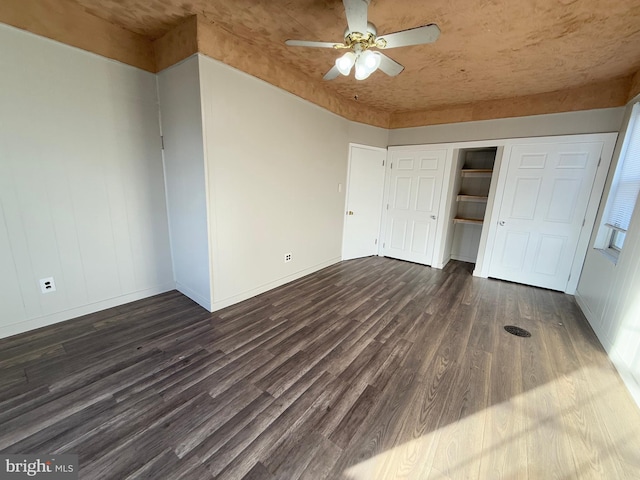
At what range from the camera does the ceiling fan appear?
5.45ft

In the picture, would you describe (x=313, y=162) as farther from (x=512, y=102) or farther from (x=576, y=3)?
(x=512, y=102)

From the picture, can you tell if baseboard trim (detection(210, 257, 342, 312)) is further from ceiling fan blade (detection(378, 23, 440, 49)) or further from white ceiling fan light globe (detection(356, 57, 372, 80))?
ceiling fan blade (detection(378, 23, 440, 49))

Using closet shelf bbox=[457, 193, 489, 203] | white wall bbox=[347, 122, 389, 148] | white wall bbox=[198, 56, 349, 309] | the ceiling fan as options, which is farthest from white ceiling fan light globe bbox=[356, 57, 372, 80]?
closet shelf bbox=[457, 193, 489, 203]

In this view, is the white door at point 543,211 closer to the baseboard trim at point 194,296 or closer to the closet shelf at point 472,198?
the closet shelf at point 472,198

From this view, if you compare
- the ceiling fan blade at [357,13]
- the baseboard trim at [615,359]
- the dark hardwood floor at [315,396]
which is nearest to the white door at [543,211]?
the baseboard trim at [615,359]

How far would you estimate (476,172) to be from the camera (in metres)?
4.62

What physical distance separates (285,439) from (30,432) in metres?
1.42

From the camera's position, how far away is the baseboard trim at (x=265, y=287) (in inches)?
111

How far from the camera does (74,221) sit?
2416 millimetres

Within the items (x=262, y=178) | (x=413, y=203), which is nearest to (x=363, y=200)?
(x=413, y=203)

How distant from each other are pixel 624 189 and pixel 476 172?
1.99 meters

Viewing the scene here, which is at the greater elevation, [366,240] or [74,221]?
[74,221]

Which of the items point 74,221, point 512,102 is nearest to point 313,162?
point 74,221

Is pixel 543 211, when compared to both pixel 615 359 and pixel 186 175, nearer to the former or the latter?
pixel 615 359
